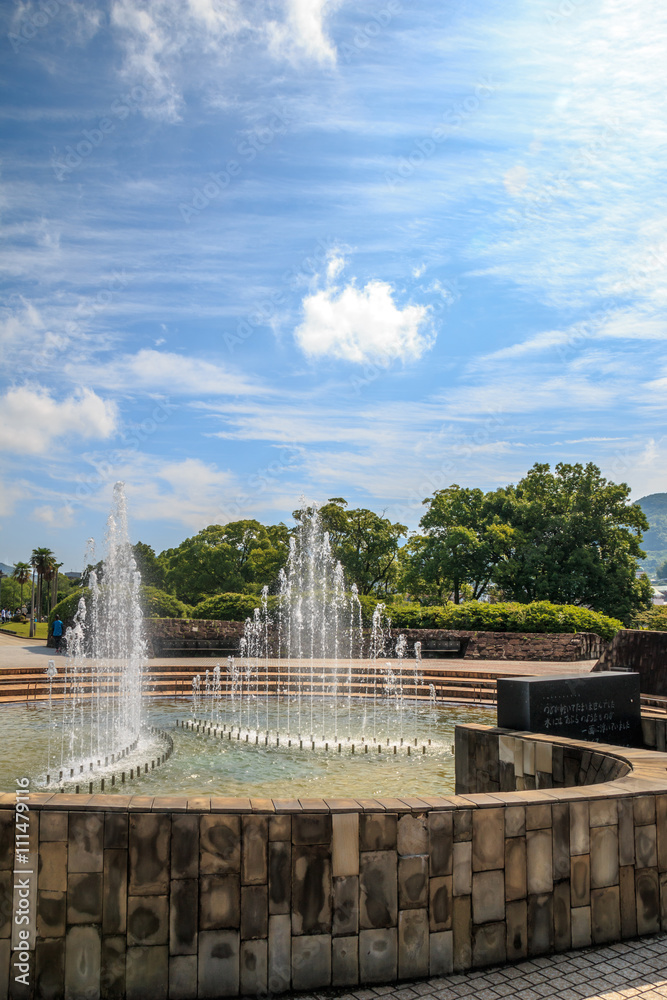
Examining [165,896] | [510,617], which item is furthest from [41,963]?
[510,617]

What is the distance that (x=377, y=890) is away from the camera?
3711mm

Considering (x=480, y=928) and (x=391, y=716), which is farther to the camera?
(x=391, y=716)

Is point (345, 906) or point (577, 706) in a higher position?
point (577, 706)

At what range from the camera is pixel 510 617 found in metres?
23.0

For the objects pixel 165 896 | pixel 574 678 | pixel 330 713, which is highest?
pixel 574 678

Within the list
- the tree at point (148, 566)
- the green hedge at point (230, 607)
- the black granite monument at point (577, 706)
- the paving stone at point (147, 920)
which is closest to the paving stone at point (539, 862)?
the paving stone at point (147, 920)

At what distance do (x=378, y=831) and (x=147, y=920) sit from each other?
1.21 metres

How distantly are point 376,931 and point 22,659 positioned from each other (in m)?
17.3

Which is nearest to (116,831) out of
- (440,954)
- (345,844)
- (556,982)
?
(345,844)

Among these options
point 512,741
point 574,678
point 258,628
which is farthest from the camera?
point 258,628

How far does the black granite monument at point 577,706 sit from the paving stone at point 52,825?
4.39m

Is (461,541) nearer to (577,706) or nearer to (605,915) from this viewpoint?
(577,706)

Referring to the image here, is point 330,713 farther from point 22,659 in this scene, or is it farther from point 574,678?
point 22,659

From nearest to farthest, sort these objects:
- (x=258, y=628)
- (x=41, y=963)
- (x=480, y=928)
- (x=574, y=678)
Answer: (x=41, y=963) → (x=480, y=928) → (x=574, y=678) → (x=258, y=628)
